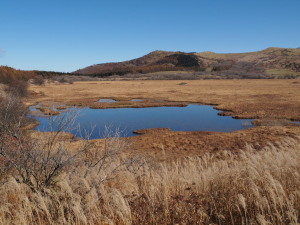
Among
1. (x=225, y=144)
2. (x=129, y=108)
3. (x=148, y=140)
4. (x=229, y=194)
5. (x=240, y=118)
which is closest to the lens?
(x=229, y=194)

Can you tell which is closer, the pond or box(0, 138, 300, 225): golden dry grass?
box(0, 138, 300, 225): golden dry grass

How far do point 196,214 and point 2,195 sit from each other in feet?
13.8

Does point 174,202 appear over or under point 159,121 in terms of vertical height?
over

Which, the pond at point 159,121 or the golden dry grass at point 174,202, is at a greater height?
the golden dry grass at point 174,202

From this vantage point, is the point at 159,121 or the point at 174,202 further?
the point at 159,121

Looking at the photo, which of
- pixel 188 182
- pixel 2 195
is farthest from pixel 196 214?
pixel 2 195

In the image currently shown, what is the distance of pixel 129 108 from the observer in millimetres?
39156

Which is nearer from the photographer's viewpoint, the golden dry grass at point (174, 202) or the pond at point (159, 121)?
the golden dry grass at point (174, 202)

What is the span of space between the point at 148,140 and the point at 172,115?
42.4 feet

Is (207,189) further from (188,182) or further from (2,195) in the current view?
(2,195)

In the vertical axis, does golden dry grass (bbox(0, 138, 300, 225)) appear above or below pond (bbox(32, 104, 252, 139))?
above

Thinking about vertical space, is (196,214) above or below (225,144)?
above

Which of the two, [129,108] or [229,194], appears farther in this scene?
[129,108]

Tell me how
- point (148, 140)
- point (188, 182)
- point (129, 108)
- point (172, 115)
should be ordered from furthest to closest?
point (129, 108)
point (172, 115)
point (148, 140)
point (188, 182)
